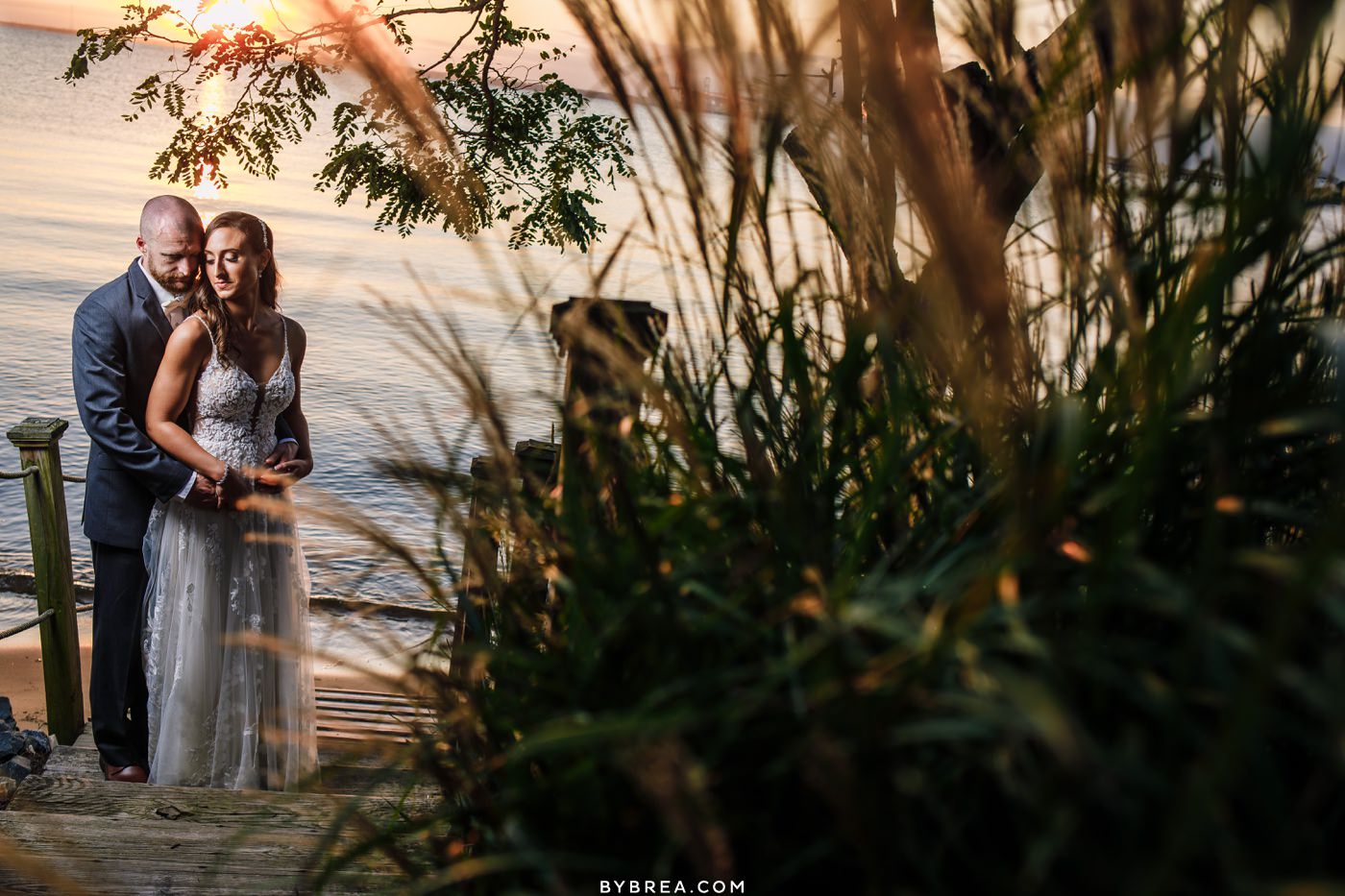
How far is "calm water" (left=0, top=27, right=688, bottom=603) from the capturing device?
8.20 meters

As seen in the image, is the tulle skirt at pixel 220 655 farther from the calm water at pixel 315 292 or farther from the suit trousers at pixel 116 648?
the calm water at pixel 315 292

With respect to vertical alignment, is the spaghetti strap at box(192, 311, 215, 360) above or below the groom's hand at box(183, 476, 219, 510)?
above

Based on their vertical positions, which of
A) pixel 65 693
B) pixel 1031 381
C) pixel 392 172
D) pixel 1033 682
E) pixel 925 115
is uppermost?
pixel 392 172

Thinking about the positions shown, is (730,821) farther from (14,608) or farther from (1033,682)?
(14,608)

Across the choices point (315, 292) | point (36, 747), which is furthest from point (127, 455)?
point (315, 292)

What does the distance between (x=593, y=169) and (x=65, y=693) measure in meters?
3.06

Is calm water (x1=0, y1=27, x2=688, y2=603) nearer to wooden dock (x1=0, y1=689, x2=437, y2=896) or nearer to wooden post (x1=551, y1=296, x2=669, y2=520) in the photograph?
wooden post (x1=551, y1=296, x2=669, y2=520)

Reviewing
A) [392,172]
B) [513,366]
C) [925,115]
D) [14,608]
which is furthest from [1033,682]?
[513,366]

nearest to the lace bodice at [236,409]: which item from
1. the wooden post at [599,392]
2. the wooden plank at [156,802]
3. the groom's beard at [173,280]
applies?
the groom's beard at [173,280]

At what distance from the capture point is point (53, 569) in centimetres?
361

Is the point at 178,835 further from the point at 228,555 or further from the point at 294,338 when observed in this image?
the point at 294,338

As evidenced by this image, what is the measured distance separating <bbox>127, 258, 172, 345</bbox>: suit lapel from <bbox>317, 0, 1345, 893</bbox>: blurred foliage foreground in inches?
103

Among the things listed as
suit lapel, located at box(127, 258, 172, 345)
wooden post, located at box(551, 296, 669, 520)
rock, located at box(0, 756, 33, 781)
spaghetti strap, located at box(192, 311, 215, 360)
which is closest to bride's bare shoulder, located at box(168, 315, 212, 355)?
spaghetti strap, located at box(192, 311, 215, 360)

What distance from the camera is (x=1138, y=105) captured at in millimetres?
742
